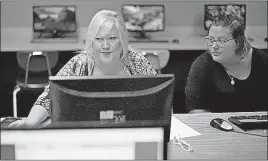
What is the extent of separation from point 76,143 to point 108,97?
0.44 meters

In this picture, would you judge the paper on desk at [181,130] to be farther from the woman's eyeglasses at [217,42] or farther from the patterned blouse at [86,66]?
the woman's eyeglasses at [217,42]

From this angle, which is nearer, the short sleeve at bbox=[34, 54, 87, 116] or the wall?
the short sleeve at bbox=[34, 54, 87, 116]

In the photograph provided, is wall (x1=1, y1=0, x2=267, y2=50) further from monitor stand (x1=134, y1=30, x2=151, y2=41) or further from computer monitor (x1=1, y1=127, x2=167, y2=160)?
computer monitor (x1=1, y1=127, x2=167, y2=160)

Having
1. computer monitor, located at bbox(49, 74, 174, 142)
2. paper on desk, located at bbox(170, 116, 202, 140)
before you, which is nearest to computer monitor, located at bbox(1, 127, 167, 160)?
computer monitor, located at bbox(49, 74, 174, 142)

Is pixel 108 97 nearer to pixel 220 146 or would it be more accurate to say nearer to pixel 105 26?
pixel 220 146

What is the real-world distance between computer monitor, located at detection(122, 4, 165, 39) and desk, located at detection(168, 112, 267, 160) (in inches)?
125

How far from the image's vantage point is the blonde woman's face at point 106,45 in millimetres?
2441

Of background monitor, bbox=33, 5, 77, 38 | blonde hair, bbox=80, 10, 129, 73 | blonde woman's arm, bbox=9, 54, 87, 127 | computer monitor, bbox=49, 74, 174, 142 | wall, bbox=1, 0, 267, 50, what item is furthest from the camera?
wall, bbox=1, 0, 267, 50

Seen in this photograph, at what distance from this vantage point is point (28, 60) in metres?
4.35

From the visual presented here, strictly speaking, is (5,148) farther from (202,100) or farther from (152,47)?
(152,47)

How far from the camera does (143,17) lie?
5293 millimetres

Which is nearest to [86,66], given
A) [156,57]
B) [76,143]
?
[76,143]

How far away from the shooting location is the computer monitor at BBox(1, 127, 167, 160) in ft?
3.74

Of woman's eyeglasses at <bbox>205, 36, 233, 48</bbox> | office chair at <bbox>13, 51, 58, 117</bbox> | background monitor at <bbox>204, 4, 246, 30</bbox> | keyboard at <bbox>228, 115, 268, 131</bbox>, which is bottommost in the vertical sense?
office chair at <bbox>13, 51, 58, 117</bbox>
